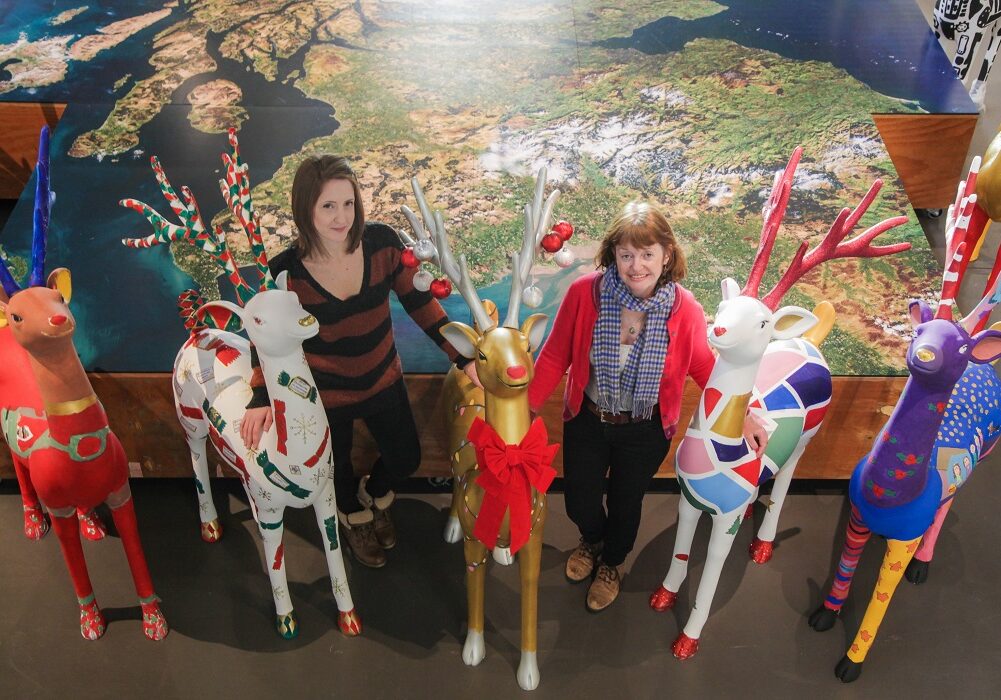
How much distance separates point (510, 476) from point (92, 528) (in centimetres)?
165

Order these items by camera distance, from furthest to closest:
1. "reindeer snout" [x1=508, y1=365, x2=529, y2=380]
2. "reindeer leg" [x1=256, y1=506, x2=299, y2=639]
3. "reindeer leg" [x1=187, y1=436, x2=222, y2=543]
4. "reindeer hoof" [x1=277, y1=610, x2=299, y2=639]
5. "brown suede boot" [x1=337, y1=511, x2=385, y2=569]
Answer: "brown suede boot" [x1=337, y1=511, x2=385, y2=569]
"reindeer leg" [x1=187, y1=436, x2=222, y2=543]
"reindeer hoof" [x1=277, y1=610, x2=299, y2=639]
"reindeer leg" [x1=256, y1=506, x2=299, y2=639]
"reindeer snout" [x1=508, y1=365, x2=529, y2=380]

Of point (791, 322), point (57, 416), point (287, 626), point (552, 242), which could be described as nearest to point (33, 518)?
point (57, 416)

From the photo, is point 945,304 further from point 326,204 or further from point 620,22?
point 620,22

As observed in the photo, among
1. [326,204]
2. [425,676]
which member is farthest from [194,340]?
[425,676]

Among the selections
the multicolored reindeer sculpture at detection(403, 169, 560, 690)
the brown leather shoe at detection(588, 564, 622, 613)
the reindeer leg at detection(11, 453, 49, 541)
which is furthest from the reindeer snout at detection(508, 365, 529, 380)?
the reindeer leg at detection(11, 453, 49, 541)

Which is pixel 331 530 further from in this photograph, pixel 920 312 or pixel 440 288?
pixel 920 312

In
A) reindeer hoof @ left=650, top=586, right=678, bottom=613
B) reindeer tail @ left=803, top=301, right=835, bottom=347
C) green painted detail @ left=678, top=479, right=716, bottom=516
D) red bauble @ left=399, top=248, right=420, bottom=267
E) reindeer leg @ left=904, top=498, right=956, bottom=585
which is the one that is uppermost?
red bauble @ left=399, top=248, right=420, bottom=267

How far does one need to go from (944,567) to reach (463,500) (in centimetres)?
170

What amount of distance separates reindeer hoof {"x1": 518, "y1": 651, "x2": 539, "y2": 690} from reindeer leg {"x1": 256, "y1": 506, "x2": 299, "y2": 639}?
0.71 metres

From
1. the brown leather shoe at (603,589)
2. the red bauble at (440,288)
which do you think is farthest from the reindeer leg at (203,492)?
the brown leather shoe at (603,589)

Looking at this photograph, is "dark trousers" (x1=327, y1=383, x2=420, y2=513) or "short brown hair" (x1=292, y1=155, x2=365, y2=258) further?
"dark trousers" (x1=327, y1=383, x2=420, y2=513)

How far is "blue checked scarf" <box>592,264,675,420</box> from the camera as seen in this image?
2.47 meters

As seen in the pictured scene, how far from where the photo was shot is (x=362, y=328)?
269 cm

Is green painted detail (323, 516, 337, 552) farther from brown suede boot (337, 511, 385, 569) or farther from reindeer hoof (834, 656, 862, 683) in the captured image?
reindeer hoof (834, 656, 862, 683)
